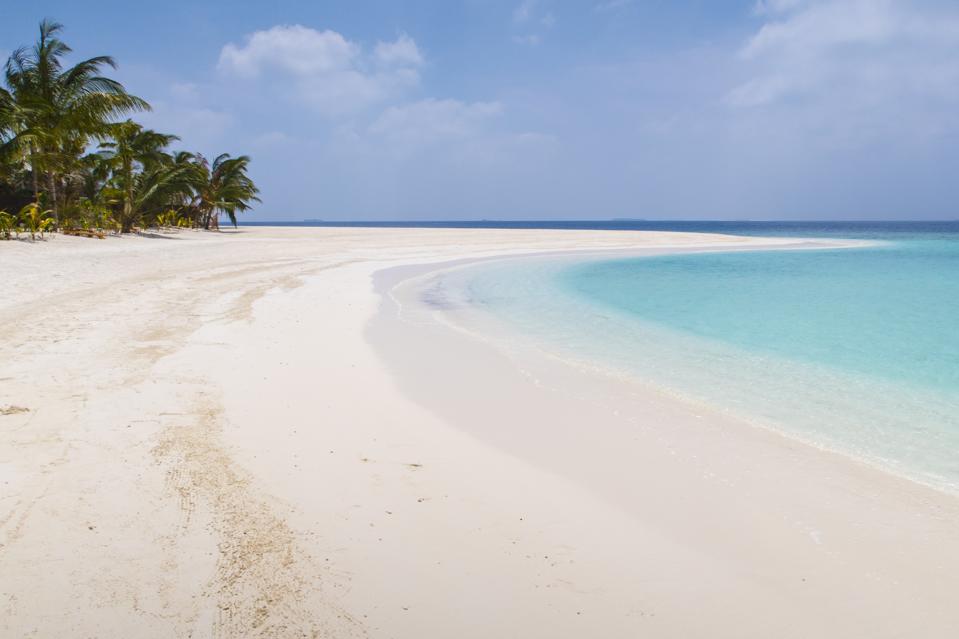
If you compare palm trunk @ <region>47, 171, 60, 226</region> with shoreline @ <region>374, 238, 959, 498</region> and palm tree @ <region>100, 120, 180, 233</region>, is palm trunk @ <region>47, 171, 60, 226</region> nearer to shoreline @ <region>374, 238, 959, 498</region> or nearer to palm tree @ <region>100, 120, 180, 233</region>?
palm tree @ <region>100, 120, 180, 233</region>

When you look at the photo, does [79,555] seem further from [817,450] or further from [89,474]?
[817,450]

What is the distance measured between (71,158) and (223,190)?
15476mm

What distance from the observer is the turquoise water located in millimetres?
4844

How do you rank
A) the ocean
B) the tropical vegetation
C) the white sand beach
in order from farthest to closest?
the tropical vegetation, the ocean, the white sand beach

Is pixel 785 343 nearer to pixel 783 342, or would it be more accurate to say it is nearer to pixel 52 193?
pixel 783 342

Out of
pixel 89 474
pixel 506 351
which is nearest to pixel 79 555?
pixel 89 474

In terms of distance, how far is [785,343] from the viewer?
8531 mm

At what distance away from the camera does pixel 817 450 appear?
422 centimetres

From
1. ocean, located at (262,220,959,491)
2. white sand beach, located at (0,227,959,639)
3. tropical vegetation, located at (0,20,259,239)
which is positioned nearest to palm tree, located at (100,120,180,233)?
tropical vegetation, located at (0,20,259,239)

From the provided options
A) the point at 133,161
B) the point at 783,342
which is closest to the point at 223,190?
the point at 133,161

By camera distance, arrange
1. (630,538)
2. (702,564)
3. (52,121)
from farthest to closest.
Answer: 1. (52,121)
2. (630,538)
3. (702,564)

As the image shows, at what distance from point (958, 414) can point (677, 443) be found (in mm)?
3300

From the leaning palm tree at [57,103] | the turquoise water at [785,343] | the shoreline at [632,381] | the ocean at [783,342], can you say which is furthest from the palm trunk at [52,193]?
the turquoise water at [785,343]

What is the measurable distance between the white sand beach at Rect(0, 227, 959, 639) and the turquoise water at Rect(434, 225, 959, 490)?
77cm
